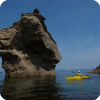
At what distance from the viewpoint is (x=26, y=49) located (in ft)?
99.0

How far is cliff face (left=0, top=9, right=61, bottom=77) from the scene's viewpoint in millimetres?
25766

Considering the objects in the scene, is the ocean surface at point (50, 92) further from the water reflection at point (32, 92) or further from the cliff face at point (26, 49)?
the cliff face at point (26, 49)

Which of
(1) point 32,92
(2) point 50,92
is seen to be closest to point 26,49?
(1) point 32,92

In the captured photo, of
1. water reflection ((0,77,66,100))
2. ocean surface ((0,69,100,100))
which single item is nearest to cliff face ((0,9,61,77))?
ocean surface ((0,69,100,100))

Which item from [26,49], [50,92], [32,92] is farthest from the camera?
[26,49]

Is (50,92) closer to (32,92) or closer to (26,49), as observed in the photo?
(32,92)

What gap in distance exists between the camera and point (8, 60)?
91.0 ft

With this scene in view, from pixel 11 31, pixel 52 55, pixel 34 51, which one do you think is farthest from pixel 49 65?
pixel 11 31

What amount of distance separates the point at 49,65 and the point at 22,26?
1364 centimetres

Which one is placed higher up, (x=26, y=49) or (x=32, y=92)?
(x=26, y=49)

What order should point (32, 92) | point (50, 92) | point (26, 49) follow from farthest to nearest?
point (26, 49), point (32, 92), point (50, 92)

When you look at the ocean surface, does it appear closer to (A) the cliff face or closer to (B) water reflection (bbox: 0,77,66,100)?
(B) water reflection (bbox: 0,77,66,100)

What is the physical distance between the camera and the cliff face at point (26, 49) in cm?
2577

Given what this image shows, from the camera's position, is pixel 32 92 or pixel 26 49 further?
pixel 26 49
